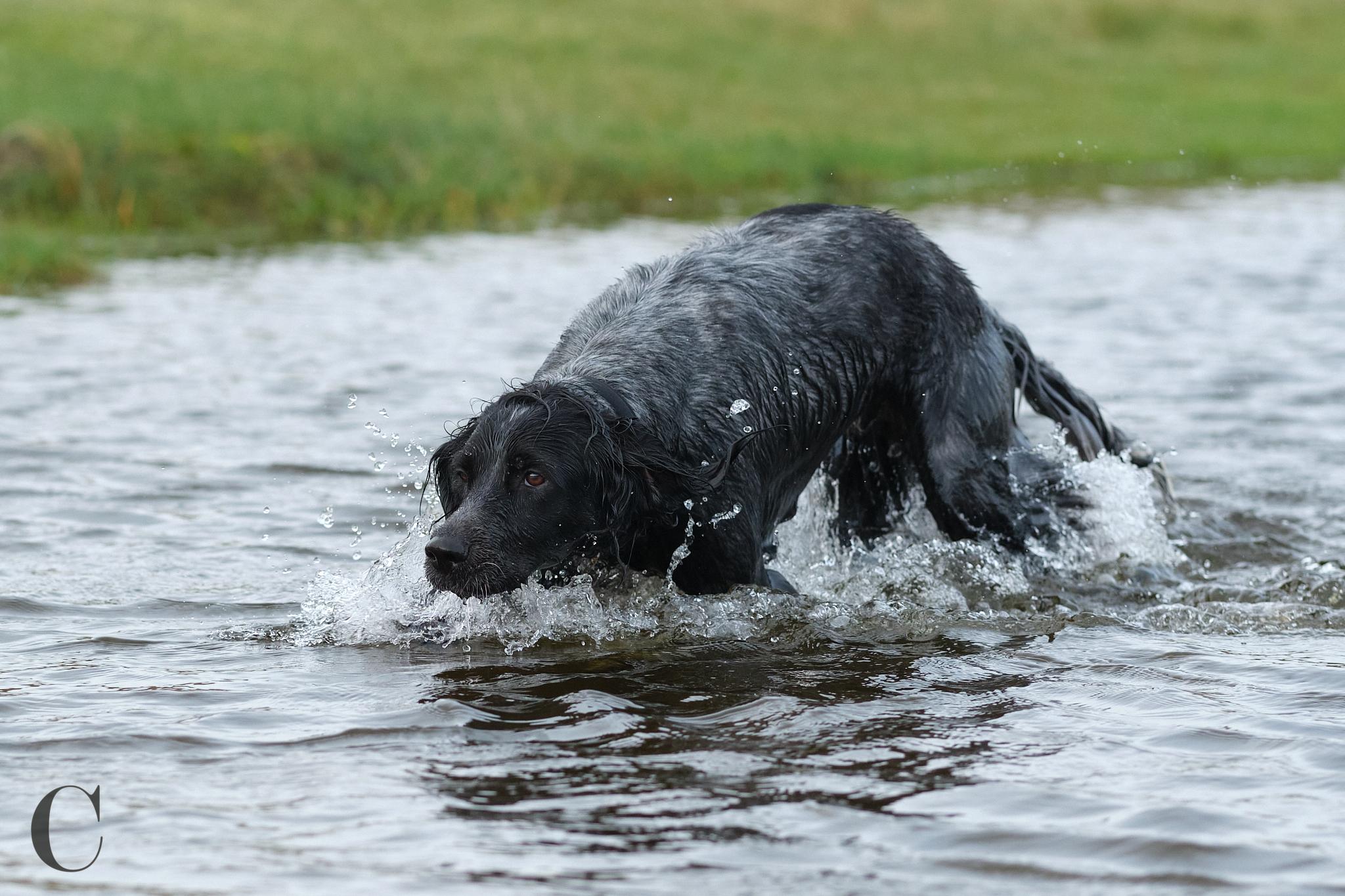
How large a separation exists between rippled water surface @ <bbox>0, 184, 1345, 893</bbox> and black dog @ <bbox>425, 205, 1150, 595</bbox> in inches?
10.8

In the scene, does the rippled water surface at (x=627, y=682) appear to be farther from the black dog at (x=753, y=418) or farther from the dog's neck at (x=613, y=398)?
the dog's neck at (x=613, y=398)

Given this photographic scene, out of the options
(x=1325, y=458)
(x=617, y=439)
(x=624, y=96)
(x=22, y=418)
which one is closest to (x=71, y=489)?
(x=22, y=418)

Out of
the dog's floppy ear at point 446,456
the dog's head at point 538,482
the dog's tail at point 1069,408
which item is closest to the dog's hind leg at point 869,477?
the dog's tail at point 1069,408

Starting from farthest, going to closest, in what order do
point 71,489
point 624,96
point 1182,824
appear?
point 624,96, point 71,489, point 1182,824

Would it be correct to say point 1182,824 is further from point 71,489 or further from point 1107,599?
point 71,489

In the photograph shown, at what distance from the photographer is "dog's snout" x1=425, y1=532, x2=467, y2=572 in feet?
18.5

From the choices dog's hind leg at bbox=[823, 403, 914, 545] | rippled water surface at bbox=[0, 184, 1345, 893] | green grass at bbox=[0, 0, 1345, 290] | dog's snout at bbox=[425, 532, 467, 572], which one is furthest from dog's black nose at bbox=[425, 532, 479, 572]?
green grass at bbox=[0, 0, 1345, 290]

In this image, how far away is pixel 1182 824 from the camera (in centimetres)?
454

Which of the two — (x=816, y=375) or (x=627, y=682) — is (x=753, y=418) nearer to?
(x=816, y=375)

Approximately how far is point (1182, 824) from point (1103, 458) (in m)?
3.52

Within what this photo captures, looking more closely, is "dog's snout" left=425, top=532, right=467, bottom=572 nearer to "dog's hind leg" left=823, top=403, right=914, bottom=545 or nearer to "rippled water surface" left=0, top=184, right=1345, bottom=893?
"rippled water surface" left=0, top=184, right=1345, bottom=893

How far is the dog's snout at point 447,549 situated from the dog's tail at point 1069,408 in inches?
110

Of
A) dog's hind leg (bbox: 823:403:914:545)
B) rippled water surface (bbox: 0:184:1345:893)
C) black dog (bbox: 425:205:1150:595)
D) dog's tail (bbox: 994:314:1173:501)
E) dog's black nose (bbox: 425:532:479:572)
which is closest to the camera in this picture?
rippled water surface (bbox: 0:184:1345:893)

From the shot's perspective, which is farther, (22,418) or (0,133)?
(0,133)
